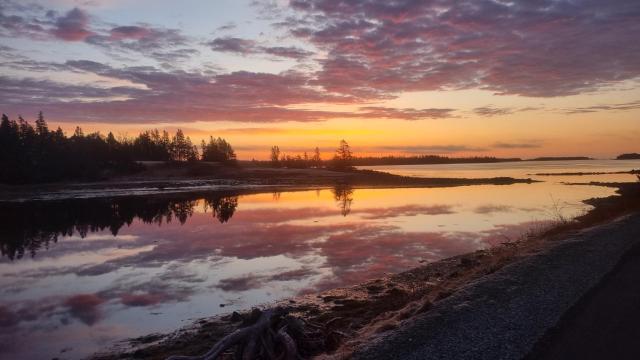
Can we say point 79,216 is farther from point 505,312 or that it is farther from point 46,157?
point 46,157

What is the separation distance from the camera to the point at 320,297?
17469 millimetres

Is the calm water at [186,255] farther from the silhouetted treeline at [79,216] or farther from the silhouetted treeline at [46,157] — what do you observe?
the silhouetted treeline at [46,157]

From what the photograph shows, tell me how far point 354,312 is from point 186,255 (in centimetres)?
1266

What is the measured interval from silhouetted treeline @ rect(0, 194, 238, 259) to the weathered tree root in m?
20.0

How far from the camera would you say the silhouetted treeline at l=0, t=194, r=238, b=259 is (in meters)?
31.5

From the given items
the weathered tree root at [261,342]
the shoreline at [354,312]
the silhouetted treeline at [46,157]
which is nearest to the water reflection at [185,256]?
the shoreline at [354,312]

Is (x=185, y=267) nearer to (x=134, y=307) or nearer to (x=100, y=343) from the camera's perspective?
(x=134, y=307)

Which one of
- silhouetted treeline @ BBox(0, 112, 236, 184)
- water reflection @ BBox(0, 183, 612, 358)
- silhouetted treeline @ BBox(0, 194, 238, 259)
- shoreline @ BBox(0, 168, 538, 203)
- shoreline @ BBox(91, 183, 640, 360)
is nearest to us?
shoreline @ BBox(91, 183, 640, 360)

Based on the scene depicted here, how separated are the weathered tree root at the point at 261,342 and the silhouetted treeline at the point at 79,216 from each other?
1996 cm

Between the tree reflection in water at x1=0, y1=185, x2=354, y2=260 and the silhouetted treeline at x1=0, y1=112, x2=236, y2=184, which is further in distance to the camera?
the silhouetted treeline at x1=0, y1=112, x2=236, y2=184

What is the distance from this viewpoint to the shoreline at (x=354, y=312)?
40.8 feet

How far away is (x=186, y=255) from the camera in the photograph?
25.3 meters

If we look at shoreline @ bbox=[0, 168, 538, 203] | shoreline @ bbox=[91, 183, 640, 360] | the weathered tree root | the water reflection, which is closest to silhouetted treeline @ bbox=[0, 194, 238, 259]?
the water reflection

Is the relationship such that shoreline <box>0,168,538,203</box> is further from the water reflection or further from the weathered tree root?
the weathered tree root
